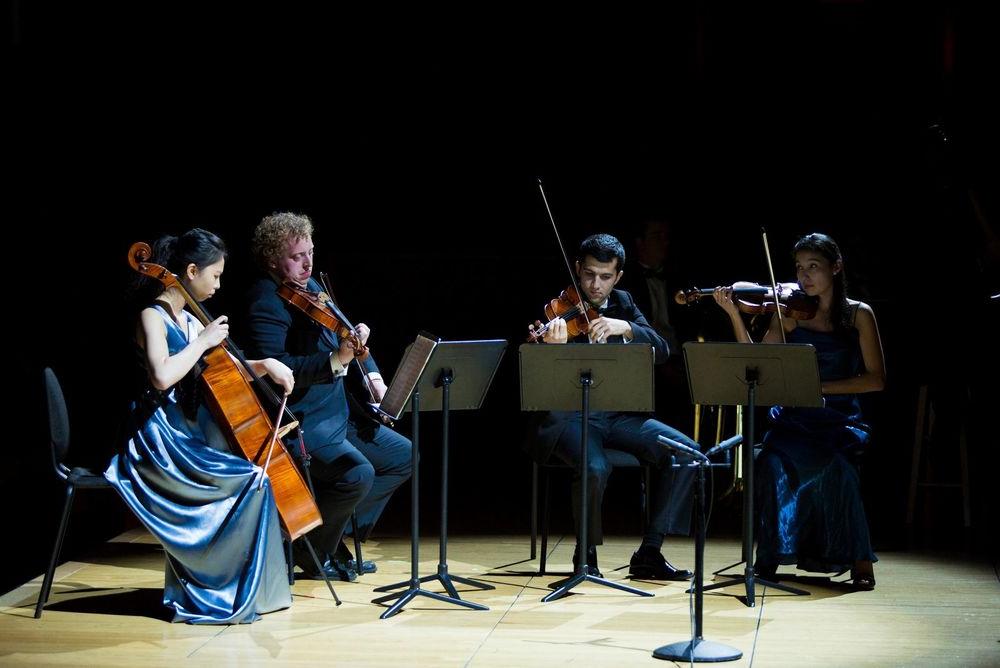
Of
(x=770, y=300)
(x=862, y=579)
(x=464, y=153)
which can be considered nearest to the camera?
(x=862, y=579)

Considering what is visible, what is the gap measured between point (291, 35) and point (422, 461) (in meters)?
2.28

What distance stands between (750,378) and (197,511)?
167cm

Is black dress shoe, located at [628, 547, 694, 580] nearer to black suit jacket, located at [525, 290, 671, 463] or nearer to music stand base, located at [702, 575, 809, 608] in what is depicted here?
music stand base, located at [702, 575, 809, 608]

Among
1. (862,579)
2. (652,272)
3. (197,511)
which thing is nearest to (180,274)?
(197,511)

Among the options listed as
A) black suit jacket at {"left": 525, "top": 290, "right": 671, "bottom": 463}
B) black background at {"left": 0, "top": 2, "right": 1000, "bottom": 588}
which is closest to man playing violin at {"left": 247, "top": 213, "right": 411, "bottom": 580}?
black suit jacket at {"left": 525, "top": 290, "right": 671, "bottom": 463}

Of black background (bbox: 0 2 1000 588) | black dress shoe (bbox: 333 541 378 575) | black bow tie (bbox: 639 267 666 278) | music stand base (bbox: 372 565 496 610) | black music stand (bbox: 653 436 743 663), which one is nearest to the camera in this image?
black music stand (bbox: 653 436 743 663)

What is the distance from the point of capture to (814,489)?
13.8ft

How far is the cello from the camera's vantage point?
3658 mm

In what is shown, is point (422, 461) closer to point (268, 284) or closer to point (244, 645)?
point (268, 284)

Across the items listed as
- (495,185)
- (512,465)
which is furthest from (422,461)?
(495,185)

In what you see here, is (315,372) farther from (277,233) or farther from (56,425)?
(56,425)

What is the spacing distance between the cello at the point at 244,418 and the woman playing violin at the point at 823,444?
5.01ft

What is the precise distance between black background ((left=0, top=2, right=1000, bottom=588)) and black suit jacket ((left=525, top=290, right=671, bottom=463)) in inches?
57.8

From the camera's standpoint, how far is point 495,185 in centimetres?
647
